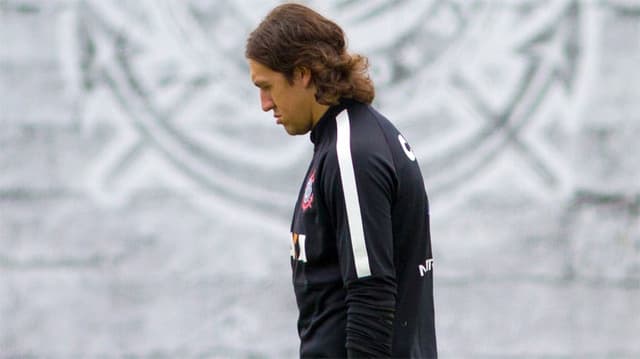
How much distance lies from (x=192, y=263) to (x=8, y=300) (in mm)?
861

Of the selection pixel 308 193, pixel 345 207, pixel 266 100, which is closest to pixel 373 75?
pixel 266 100

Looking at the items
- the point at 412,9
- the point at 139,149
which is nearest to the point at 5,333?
the point at 139,149

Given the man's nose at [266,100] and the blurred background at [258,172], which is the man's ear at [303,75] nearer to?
the man's nose at [266,100]

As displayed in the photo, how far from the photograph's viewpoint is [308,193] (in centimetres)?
260

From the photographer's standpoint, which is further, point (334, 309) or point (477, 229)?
point (477, 229)

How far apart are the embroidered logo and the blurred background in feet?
8.24

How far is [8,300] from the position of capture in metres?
5.03

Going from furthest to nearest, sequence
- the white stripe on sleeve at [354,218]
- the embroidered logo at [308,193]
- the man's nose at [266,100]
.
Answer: the man's nose at [266,100], the embroidered logo at [308,193], the white stripe on sleeve at [354,218]

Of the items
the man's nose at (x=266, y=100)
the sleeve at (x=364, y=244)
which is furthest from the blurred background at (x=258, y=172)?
the sleeve at (x=364, y=244)

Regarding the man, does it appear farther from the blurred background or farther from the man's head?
the blurred background

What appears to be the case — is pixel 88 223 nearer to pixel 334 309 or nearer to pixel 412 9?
pixel 412 9

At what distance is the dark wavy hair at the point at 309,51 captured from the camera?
2598 mm

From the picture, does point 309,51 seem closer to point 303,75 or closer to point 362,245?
point 303,75

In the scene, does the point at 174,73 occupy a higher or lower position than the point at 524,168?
higher
